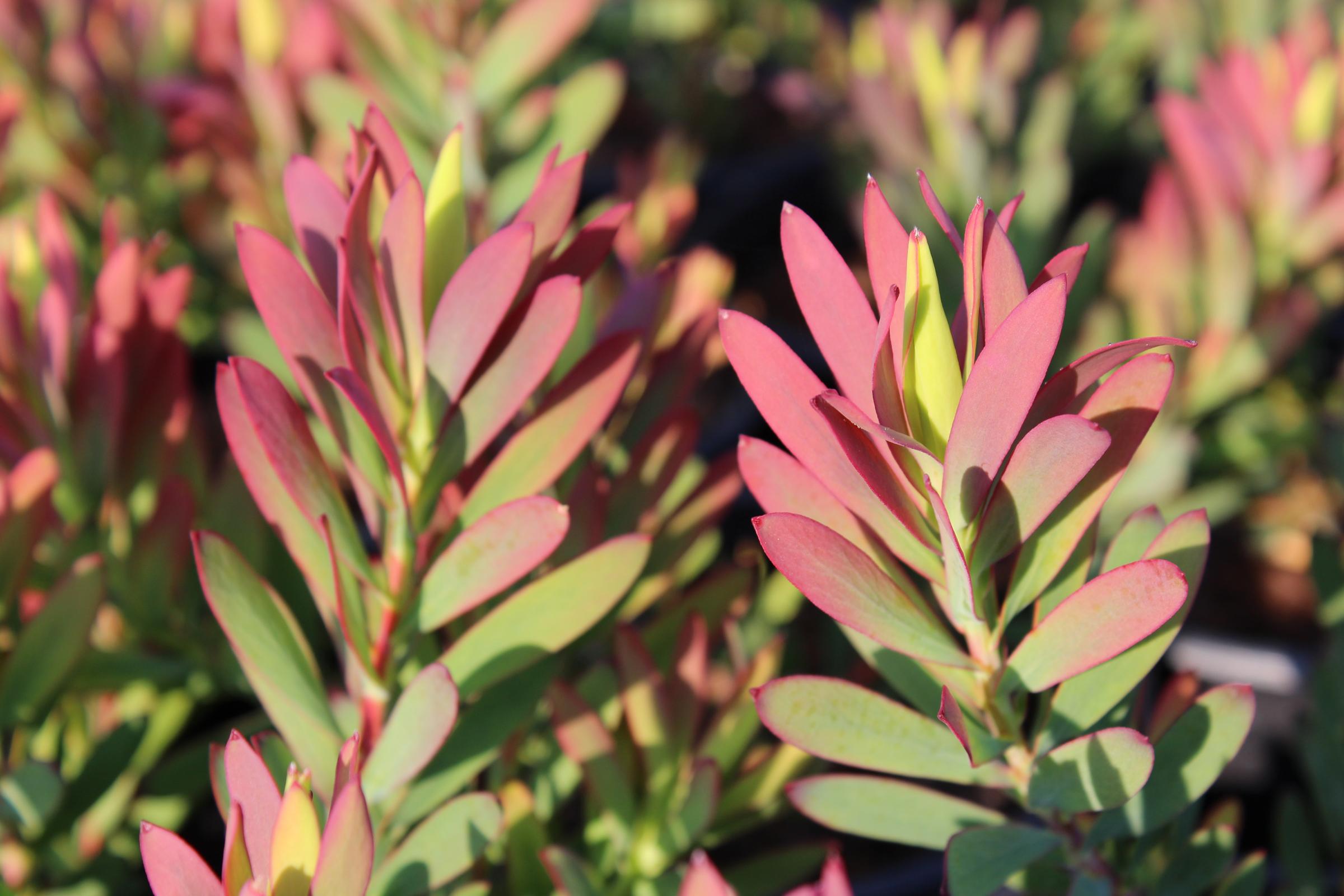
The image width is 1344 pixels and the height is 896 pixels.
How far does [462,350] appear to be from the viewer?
483mm

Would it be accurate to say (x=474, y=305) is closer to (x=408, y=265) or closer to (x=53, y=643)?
(x=408, y=265)

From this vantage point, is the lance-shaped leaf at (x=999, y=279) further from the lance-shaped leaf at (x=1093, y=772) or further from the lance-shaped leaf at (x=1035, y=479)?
the lance-shaped leaf at (x=1093, y=772)

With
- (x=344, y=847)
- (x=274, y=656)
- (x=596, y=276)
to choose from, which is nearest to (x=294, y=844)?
(x=344, y=847)

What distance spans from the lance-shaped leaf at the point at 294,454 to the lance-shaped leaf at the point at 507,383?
4cm

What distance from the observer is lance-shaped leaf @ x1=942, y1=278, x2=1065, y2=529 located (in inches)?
14.5

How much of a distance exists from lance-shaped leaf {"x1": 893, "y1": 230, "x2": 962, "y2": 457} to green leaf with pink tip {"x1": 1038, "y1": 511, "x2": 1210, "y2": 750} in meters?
0.12

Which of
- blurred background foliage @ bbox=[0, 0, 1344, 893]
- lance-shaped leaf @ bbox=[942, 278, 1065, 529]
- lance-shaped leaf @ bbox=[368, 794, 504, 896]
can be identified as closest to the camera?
lance-shaped leaf @ bbox=[942, 278, 1065, 529]

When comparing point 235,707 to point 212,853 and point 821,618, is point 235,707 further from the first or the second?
point 821,618

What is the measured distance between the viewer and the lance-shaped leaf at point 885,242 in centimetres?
42

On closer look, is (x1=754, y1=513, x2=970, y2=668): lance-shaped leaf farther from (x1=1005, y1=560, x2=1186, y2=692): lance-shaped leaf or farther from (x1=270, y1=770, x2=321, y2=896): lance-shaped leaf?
(x1=270, y1=770, x2=321, y2=896): lance-shaped leaf

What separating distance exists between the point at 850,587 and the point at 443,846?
23 centimetres

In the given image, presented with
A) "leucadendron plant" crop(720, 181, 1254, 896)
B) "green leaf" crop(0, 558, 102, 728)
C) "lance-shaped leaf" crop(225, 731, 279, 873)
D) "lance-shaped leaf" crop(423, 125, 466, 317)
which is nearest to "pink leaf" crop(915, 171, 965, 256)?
"leucadendron plant" crop(720, 181, 1254, 896)

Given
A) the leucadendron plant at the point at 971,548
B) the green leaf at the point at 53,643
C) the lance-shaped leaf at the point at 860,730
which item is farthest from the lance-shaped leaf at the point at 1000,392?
the green leaf at the point at 53,643

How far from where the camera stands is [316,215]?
20.3 inches
